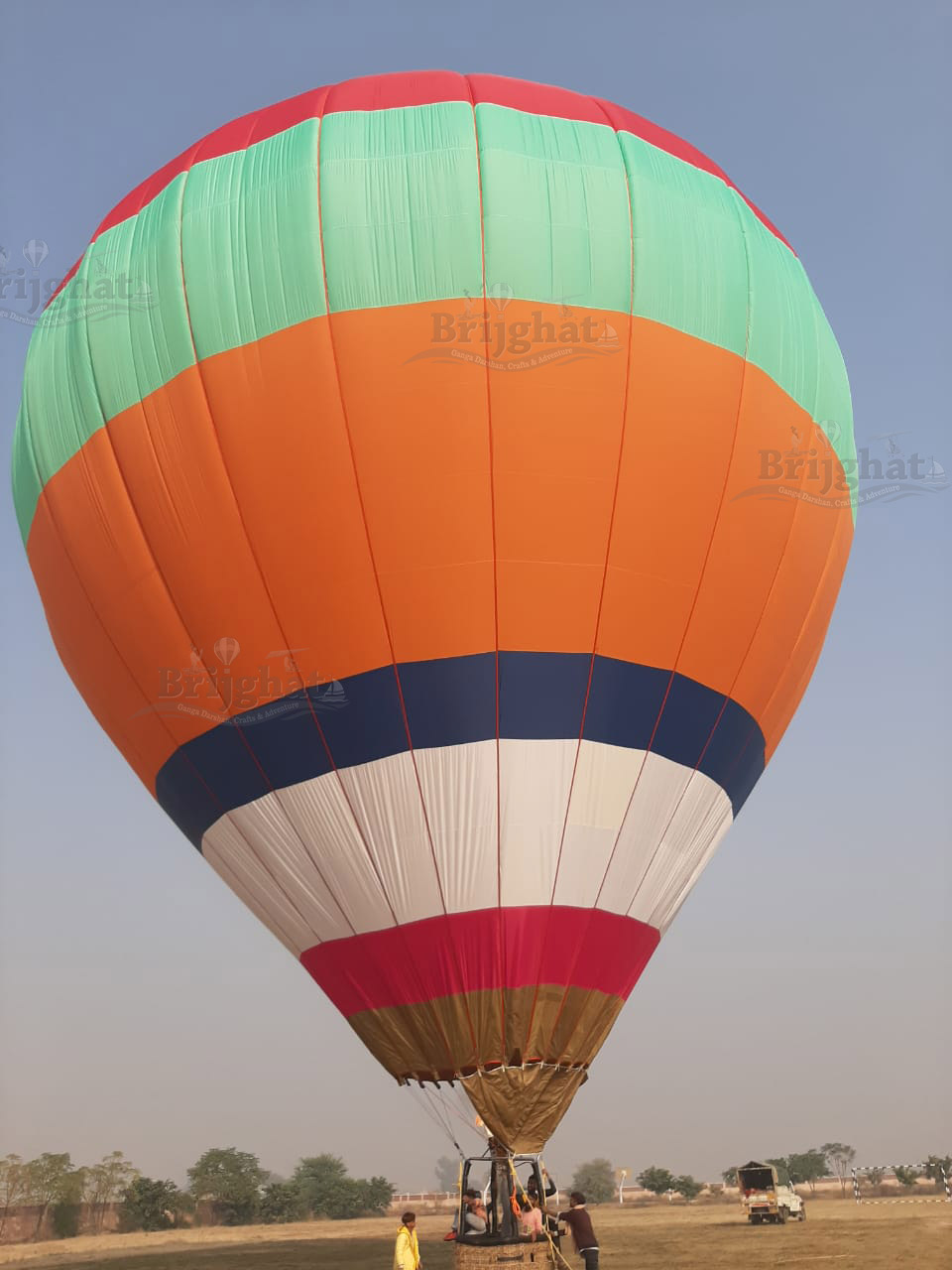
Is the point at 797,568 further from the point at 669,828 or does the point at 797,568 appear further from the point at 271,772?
the point at 271,772

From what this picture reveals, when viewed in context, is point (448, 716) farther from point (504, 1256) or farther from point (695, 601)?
point (504, 1256)

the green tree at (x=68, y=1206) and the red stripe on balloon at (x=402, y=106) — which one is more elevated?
the red stripe on balloon at (x=402, y=106)

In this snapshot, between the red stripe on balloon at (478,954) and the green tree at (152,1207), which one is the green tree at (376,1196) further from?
the red stripe on balloon at (478,954)

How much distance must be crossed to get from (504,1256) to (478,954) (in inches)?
83.3

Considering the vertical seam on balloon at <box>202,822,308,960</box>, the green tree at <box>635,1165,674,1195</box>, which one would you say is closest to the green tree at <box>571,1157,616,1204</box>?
the green tree at <box>635,1165,674,1195</box>

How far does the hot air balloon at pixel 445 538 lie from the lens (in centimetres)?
1024

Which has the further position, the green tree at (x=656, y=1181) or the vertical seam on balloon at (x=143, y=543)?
the green tree at (x=656, y=1181)

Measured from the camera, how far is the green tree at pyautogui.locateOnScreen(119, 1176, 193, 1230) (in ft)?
110

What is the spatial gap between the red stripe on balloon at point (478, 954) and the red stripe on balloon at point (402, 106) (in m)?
6.79

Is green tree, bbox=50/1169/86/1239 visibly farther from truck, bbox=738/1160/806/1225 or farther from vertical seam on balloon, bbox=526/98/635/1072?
vertical seam on balloon, bbox=526/98/635/1072

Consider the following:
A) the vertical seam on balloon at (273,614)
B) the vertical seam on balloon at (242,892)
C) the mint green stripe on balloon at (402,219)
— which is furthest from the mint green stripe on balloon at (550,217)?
the vertical seam on balloon at (242,892)

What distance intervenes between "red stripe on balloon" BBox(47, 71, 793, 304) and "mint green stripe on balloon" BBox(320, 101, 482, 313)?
742 millimetres

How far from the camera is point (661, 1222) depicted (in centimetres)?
2433

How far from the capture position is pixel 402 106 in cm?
1128
